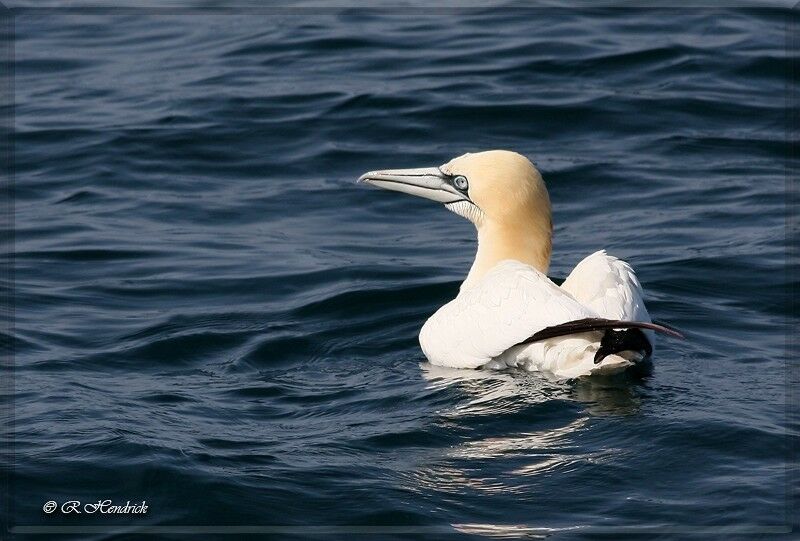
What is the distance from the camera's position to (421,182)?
35.9 ft

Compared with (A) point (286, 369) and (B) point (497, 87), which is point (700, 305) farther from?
(B) point (497, 87)

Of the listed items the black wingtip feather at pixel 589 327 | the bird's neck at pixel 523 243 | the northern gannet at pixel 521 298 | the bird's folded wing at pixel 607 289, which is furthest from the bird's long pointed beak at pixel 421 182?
the black wingtip feather at pixel 589 327

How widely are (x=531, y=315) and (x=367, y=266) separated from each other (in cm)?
377

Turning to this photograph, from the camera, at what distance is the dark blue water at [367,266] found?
7324 mm

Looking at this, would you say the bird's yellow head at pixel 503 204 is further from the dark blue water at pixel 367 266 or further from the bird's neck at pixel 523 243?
the dark blue water at pixel 367 266

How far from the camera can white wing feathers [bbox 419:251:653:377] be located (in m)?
8.74

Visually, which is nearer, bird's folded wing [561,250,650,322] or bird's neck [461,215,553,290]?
bird's folded wing [561,250,650,322]

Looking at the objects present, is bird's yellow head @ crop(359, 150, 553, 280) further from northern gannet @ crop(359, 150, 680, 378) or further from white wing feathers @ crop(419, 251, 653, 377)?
white wing feathers @ crop(419, 251, 653, 377)

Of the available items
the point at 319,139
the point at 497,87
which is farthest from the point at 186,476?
the point at 497,87

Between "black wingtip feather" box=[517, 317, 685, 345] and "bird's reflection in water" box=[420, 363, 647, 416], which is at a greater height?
"black wingtip feather" box=[517, 317, 685, 345]

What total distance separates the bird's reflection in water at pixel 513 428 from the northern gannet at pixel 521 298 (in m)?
0.16

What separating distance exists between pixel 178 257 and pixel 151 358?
8.97 ft

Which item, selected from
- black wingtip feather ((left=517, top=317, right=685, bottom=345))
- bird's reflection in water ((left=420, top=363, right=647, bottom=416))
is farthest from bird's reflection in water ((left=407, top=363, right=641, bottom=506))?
black wingtip feather ((left=517, top=317, right=685, bottom=345))

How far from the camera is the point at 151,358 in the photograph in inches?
405
